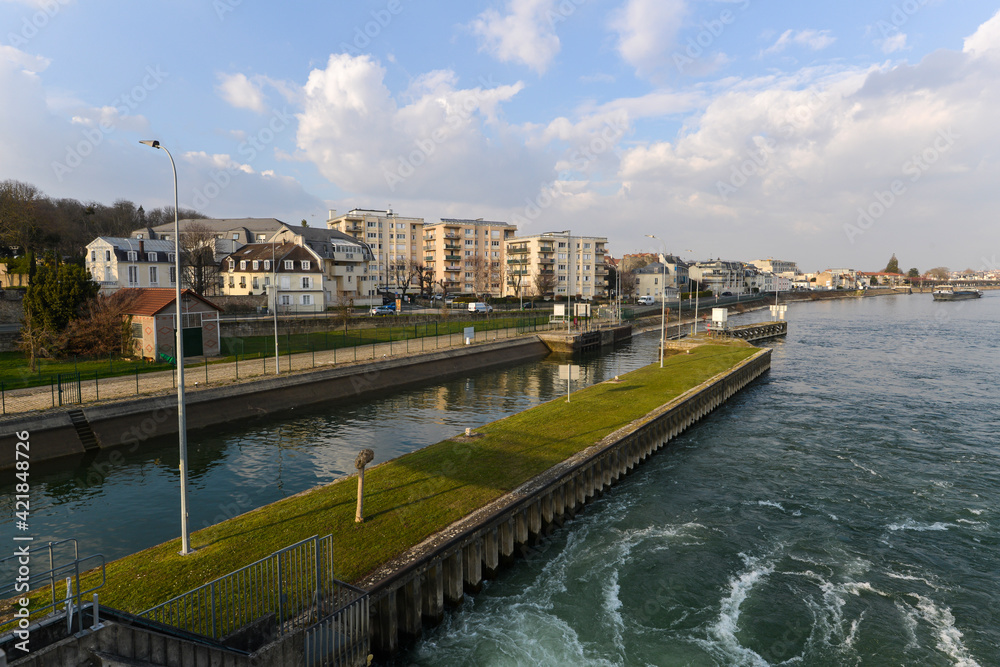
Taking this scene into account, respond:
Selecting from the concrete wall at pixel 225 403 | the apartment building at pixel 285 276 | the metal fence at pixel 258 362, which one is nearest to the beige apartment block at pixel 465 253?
the apartment building at pixel 285 276

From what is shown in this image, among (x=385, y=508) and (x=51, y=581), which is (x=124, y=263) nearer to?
(x=385, y=508)

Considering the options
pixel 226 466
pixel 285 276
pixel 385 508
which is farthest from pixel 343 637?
pixel 285 276

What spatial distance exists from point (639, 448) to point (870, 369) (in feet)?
142

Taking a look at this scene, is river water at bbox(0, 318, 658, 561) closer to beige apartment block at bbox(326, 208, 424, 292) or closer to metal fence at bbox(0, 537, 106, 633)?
metal fence at bbox(0, 537, 106, 633)

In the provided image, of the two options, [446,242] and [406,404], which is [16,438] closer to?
[406,404]

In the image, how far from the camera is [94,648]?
8516 mm

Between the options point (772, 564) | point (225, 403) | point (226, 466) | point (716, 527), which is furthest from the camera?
point (225, 403)

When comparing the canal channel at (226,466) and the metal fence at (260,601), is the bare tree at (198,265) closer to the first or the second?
the canal channel at (226,466)

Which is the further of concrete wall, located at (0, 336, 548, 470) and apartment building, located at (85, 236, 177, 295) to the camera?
apartment building, located at (85, 236, 177, 295)

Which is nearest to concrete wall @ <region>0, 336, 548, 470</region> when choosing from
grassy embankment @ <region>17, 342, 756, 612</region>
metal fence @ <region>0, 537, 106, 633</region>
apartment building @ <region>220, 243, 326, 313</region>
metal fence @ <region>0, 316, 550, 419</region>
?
metal fence @ <region>0, 316, 550, 419</region>

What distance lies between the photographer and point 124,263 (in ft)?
237

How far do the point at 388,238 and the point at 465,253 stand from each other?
2161 centimetres

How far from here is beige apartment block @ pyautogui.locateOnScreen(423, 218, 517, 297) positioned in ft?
467

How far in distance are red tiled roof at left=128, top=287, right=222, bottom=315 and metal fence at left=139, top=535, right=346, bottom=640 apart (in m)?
37.2
